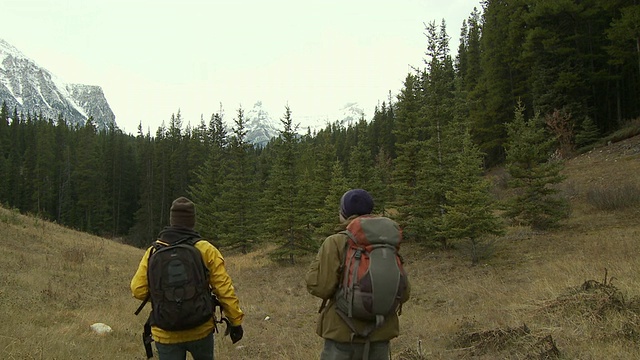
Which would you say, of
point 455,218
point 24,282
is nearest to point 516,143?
point 455,218

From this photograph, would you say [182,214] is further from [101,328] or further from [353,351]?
[101,328]

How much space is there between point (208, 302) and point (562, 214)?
48.9 feet

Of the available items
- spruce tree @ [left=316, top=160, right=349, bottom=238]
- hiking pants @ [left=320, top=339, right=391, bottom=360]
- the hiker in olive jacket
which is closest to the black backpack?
the hiker in olive jacket

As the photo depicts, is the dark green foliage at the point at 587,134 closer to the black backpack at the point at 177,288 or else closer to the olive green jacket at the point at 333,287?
the olive green jacket at the point at 333,287

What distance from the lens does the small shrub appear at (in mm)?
14984

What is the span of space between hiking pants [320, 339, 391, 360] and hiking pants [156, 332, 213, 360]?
1.27 m

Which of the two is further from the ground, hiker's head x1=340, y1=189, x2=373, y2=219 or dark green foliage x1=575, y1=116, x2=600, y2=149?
dark green foliage x1=575, y1=116, x2=600, y2=149

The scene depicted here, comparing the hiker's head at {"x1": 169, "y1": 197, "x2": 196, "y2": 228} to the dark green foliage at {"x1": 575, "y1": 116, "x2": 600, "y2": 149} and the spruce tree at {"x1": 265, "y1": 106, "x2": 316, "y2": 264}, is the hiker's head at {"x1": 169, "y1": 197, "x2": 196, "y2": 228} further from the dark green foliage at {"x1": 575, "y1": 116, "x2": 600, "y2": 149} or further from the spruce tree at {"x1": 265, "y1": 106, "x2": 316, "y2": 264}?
the dark green foliage at {"x1": 575, "y1": 116, "x2": 600, "y2": 149}

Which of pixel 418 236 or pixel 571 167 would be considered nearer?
pixel 418 236

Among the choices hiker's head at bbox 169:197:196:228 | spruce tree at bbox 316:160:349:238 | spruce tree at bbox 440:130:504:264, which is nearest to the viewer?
hiker's head at bbox 169:197:196:228

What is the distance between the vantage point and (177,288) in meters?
3.48

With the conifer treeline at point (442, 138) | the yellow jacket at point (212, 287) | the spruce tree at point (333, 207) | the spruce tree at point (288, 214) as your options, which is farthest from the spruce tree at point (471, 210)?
the yellow jacket at point (212, 287)

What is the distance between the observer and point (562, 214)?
1447 centimetres

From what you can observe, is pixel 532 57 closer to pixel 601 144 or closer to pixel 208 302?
pixel 601 144
